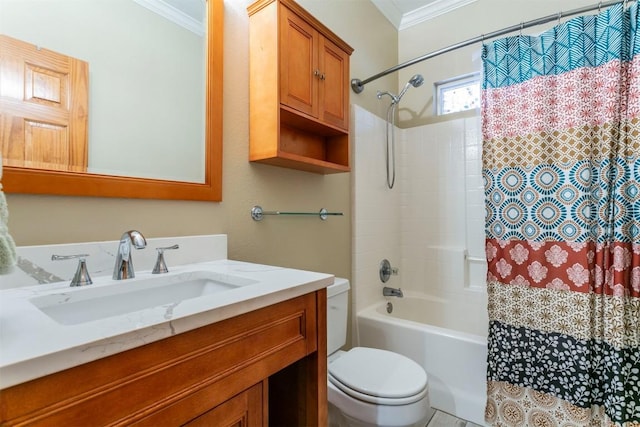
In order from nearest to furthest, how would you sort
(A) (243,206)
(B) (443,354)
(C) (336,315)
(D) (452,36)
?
(A) (243,206) < (C) (336,315) < (B) (443,354) < (D) (452,36)

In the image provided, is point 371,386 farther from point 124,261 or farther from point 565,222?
point 565,222

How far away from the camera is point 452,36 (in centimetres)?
232

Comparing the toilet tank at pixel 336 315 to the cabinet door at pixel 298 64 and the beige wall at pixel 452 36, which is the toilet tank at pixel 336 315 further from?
the beige wall at pixel 452 36

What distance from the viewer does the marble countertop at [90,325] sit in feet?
1.31

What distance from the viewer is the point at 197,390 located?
0.58 meters

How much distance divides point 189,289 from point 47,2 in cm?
93

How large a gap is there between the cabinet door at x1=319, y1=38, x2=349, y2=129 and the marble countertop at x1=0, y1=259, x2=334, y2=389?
97 cm

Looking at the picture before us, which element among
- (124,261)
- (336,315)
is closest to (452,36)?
(336,315)

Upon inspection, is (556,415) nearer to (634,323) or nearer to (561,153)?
(634,323)

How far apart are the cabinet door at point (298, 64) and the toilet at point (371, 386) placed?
2.83 ft

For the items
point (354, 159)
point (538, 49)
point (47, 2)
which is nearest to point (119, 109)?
point (47, 2)

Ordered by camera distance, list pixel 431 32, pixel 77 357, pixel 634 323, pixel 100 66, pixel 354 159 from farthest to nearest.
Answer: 1. pixel 431 32
2. pixel 354 159
3. pixel 634 323
4. pixel 100 66
5. pixel 77 357

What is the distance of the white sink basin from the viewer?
0.72m

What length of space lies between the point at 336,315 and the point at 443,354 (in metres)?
0.66
